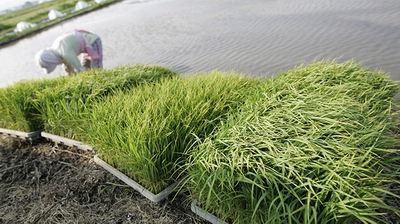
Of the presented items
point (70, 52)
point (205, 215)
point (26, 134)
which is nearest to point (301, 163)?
point (205, 215)

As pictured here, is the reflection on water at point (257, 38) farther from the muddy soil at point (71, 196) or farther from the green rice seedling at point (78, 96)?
the muddy soil at point (71, 196)

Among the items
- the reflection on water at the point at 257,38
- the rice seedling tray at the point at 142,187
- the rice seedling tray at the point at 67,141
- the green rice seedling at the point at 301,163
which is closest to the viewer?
the green rice seedling at the point at 301,163

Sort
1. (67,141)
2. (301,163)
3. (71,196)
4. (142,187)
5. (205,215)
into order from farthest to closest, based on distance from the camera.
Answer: (67,141) → (71,196) → (142,187) → (205,215) → (301,163)

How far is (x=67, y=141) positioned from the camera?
2.14m

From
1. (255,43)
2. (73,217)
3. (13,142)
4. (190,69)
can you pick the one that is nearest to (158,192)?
(73,217)

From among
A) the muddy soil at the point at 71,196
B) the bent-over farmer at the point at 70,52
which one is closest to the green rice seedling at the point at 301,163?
the muddy soil at the point at 71,196

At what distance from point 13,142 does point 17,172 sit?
591 millimetres

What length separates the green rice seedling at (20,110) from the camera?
7.86 ft

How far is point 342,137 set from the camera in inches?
45.6

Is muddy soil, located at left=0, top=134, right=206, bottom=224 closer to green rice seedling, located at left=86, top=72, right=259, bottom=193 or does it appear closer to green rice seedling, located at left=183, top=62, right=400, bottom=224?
green rice seedling, located at left=86, top=72, right=259, bottom=193

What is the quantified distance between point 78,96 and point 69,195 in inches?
32.8

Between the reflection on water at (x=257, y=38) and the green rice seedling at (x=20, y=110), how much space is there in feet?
6.46

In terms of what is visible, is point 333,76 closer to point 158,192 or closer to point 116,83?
point 158,192

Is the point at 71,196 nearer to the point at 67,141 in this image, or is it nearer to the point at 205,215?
the point at 67,141
